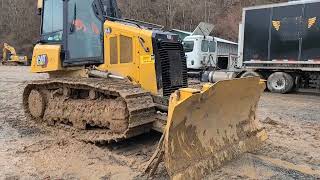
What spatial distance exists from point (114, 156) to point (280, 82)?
10786 millimetres

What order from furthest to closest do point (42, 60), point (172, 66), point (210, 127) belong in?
point (42, 60), point (172, 66), point (210, 127)

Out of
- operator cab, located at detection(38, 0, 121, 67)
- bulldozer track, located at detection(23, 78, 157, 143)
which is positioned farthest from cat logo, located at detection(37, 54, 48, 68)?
bulldozer track, located at detection(23, 78, 157, 143)

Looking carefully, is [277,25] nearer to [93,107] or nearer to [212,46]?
[212,46]

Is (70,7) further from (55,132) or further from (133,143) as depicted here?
(133,143)

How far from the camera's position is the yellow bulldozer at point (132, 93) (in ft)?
16.2

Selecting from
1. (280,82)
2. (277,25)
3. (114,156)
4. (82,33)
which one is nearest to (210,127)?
(114,156)

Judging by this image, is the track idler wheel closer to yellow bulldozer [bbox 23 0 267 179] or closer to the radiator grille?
yellow bulldozer [bbox 23 0 267 179]

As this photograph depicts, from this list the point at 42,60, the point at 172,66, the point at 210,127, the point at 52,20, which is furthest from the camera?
the point at 42,60

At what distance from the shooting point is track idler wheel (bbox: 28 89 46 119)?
7.57 meters

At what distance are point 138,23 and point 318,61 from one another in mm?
9331

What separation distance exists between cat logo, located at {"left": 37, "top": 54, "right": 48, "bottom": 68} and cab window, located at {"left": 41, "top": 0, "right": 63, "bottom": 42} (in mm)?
351

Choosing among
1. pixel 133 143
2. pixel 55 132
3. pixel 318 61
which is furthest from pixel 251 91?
pixel 318 61

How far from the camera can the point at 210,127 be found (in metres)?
5.43

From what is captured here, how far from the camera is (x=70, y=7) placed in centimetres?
734
